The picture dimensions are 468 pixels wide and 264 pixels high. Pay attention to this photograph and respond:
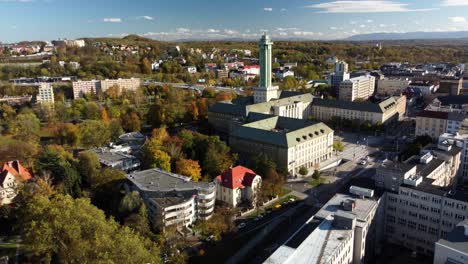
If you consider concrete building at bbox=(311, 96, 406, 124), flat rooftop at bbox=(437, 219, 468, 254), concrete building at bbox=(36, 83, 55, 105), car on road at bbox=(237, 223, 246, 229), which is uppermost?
concrete building at bbox=(36, 83, 55, 105)

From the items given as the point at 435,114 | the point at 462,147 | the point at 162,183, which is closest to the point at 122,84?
the point at 162,183

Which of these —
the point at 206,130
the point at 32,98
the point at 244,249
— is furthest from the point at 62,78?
the point at 244,249

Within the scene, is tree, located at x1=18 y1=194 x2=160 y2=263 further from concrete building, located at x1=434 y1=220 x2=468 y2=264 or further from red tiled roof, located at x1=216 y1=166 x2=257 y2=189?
concrete building, located at x1=434 y1=220 x2=468 y2=264

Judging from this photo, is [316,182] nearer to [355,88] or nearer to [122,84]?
[355,88]

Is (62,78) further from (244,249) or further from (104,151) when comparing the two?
(244,249)

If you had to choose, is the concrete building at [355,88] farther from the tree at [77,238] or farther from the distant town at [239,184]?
the tree at [77,238]

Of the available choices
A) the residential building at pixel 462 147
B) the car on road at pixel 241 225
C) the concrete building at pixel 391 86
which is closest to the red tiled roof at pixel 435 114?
the residential building at pixel 462 147

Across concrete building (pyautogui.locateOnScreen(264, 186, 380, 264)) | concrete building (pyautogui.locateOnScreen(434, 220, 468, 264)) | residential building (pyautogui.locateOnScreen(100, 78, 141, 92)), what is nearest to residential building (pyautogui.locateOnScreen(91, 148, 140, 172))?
concrete building (pyautogui.locateOnScreen(264, 186, 380, 264))
